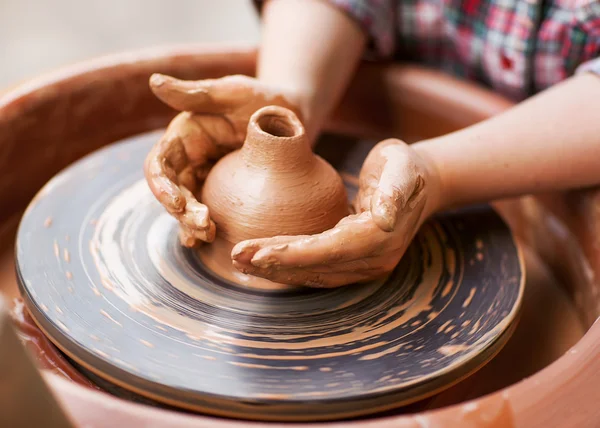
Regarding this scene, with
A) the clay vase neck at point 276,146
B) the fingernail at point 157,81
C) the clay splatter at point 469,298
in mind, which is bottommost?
the clay splatter at point 469,298

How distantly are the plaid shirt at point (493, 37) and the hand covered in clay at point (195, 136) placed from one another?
20.2 inches

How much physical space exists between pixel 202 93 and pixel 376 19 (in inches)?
26.5

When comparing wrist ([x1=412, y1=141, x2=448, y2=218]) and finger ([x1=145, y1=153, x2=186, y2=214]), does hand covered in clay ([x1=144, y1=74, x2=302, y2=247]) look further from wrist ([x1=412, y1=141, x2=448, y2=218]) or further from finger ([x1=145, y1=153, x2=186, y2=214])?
wrist ([x1=412, y1=141, x2=448, y2=218])

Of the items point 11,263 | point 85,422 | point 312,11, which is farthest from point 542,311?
point 11,263

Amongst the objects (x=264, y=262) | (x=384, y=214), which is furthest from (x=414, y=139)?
(x=264, y=262)

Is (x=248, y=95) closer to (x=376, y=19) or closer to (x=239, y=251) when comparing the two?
(x=239, y=251)

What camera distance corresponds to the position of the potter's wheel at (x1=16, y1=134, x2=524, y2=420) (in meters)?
0.93

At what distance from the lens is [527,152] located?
129 cm

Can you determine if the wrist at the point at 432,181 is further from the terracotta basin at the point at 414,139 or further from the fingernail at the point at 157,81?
the fingernail at the point at 157,81

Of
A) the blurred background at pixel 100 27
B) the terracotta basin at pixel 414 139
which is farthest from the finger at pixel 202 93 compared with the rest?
the blurred background at pixel 100 27

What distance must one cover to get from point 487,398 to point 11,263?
1108 millimetres

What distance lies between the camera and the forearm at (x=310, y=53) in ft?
4.80

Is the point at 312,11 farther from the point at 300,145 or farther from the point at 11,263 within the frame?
the point at 11,263

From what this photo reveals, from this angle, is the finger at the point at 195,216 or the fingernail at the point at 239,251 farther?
the finger at the point at 195,216
